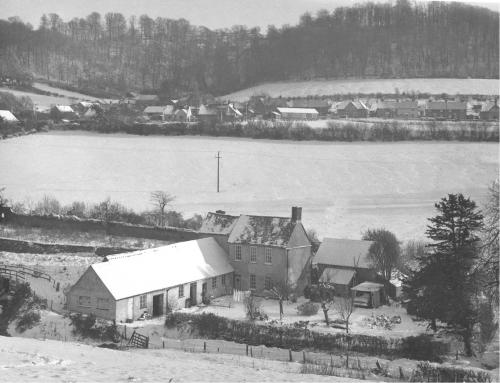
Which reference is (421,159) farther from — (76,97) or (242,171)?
(76,97)

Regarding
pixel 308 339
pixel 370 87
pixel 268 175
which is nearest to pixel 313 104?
pixel 370 87

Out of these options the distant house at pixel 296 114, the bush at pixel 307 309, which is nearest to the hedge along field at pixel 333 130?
the distant house at pixel 296 114

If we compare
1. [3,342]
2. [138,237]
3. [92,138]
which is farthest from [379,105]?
[3,342]

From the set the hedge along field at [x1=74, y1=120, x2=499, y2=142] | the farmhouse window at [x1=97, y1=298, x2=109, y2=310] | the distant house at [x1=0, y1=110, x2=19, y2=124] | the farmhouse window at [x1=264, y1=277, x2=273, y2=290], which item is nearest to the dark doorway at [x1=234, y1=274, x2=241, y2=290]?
the farmhouse window at [x1=264, y1=277, x2=273, y2=290]

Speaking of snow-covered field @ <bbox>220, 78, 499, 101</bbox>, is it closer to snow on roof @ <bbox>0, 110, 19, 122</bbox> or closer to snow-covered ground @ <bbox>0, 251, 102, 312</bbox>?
snow on roof @ <bbox>0, 110, 19, 122</bbox>

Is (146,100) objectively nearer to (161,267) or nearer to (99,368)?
(161,267)

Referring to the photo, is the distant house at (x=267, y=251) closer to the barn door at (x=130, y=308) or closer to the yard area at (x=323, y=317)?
the yard area at (x=323, y=317)
